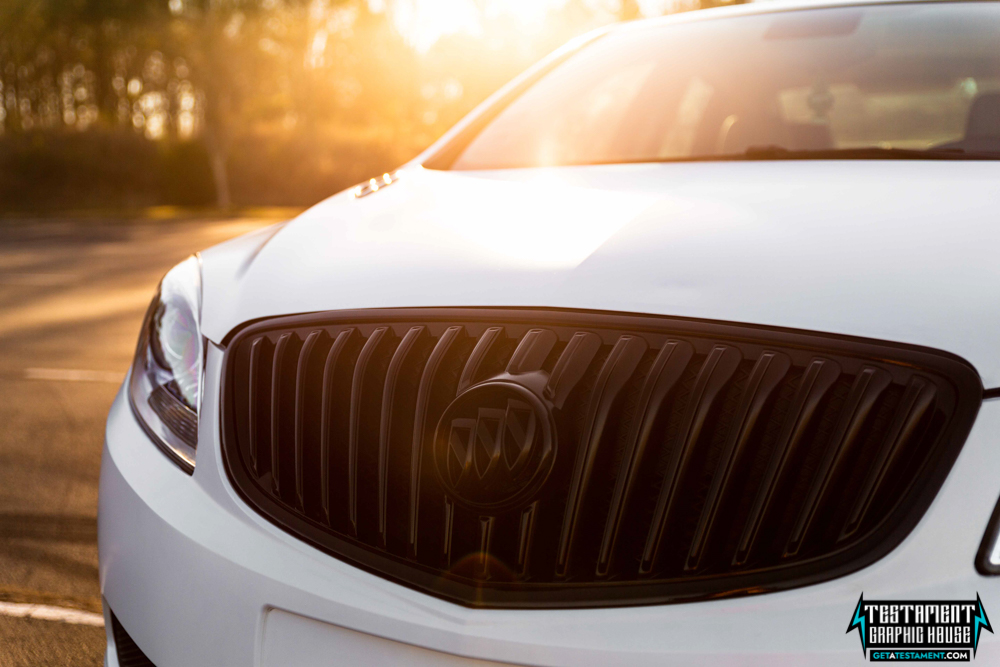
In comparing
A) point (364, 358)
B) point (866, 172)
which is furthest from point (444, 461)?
point (866, 172)

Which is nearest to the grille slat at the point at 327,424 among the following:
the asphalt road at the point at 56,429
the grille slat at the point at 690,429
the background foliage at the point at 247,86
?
the grille slat at the point at 690,429

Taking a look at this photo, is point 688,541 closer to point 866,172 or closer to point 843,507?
point 843,507

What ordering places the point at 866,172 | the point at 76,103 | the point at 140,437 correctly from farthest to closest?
the point at 76,103
the point at 866,172
the point at 140,437

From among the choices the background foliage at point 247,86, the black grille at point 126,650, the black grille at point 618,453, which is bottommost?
the black grille at point 126,650

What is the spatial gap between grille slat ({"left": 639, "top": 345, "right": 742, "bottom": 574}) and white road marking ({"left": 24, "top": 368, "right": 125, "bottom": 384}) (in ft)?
14.9

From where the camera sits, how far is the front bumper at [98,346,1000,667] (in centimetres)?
97

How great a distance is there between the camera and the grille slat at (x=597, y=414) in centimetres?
109

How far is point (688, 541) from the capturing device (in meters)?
1.09

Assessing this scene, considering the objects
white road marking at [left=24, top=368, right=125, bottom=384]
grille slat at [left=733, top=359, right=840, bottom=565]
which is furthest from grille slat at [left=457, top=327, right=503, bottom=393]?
white road marking at [left=24, top=368, right=125, bottom=384]

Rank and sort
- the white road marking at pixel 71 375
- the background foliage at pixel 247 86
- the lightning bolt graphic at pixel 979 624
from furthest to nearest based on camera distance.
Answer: the background foliage at pixel 247 86
the white road marking at pixel 71 375
the lightning bolt graphic at pixel 979 624

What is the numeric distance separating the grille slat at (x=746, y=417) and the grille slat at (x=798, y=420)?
0.10ft

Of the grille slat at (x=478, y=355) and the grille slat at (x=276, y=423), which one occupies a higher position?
the grille slat at (x=478, y=355)

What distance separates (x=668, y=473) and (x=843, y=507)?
8.4 inches

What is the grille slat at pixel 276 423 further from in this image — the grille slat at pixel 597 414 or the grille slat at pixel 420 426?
the grille slat at pixel 597 414
